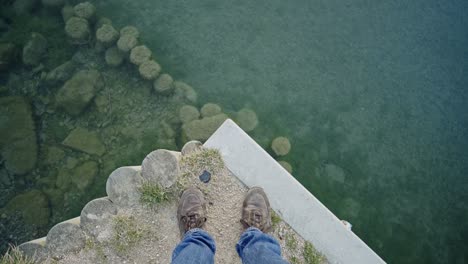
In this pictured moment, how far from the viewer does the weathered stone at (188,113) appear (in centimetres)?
417

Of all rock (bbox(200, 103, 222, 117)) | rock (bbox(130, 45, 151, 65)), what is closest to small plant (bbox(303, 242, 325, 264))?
rock (bbox(200, 103, 222, 117))

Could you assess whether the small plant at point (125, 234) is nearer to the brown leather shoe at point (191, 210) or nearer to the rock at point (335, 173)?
the brown leather shoe at point (191, 210)

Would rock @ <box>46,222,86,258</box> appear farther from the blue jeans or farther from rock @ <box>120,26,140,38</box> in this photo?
rock @ <box>120,26,140,38</box>

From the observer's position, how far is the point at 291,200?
3.35 meters

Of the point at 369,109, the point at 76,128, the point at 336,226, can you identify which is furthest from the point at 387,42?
the point at 76,128

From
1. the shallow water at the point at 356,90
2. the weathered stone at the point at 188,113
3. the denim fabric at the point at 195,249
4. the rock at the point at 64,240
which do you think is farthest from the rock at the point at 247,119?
the rock at the point at 64,240

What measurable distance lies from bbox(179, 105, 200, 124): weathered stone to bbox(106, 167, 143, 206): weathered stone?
105 centimetres

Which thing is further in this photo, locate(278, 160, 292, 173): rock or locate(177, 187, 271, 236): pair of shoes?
locate(278, 160, 292, 173): rock

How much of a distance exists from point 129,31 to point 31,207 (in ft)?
7.92

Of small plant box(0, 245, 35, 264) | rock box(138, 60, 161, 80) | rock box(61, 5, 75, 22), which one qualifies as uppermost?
rock box(61, 5, 75, 22)

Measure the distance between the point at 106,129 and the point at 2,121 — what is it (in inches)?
49.4

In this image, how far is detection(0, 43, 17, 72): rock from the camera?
4.27 meters

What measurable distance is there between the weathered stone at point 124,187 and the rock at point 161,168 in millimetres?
107

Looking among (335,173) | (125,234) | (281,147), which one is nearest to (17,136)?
(125,234)
